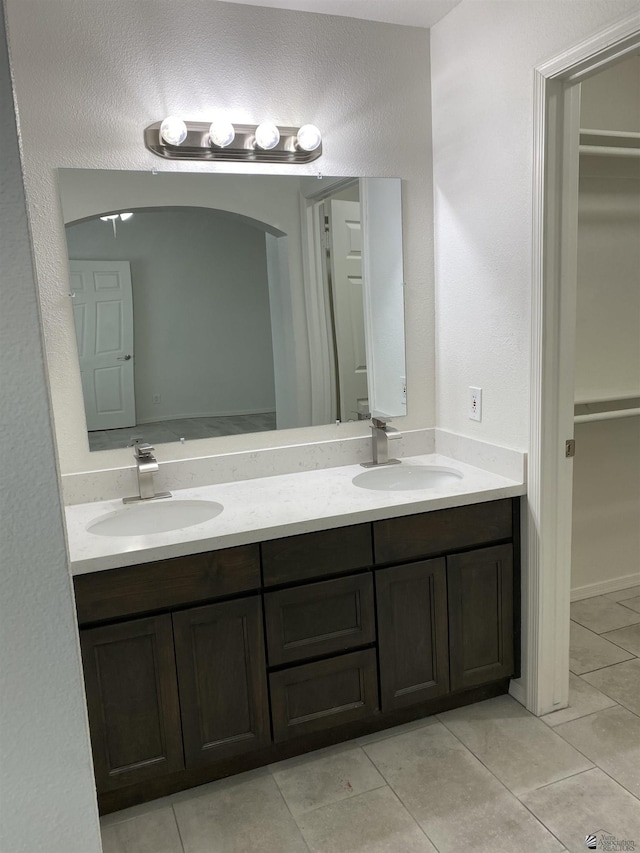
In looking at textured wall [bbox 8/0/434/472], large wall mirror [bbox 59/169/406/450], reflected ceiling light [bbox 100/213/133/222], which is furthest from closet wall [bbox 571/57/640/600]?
reflected ceiling light [bbox 100/213/133/222]

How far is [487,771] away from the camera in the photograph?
1.99 meters

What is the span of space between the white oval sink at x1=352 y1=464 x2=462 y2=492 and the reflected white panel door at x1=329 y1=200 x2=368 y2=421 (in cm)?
24

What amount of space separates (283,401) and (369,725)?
3.74ft

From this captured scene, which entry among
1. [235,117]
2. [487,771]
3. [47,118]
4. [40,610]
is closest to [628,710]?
[487,771]

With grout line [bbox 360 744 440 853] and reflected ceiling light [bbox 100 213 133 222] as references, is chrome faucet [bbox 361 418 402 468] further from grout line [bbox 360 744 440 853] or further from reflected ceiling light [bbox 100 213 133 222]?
reflected ceiling light [bbox 100 213 133 222]

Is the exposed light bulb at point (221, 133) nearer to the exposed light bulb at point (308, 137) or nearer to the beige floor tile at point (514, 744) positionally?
the exposed light bulb at point (308, 137)

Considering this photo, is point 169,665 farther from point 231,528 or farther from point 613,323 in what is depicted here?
point 613,323

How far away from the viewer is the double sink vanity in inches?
71.1

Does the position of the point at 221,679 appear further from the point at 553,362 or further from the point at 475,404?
the point at 553,362

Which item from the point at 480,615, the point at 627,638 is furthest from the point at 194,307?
the point at 627,638

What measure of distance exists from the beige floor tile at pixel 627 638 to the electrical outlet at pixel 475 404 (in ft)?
3.76

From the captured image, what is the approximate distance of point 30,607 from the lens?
745 millimetres

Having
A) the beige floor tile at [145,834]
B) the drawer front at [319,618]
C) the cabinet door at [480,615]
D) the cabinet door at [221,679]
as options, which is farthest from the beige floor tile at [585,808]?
the beige floor tile at [145,834]

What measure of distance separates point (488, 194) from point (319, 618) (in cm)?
148
